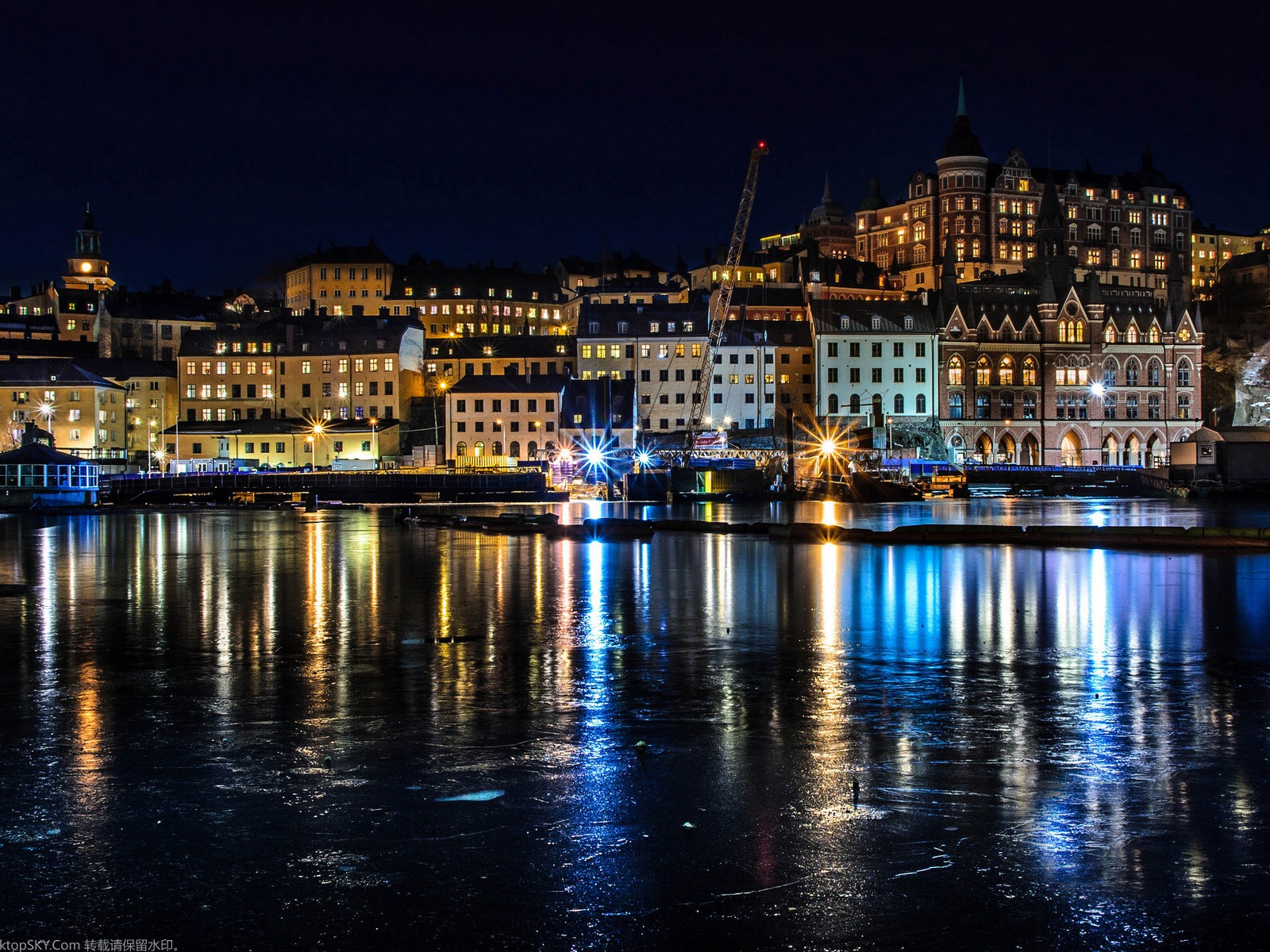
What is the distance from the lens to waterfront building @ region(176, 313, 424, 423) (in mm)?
123438

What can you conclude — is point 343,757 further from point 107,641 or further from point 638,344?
point 638,344

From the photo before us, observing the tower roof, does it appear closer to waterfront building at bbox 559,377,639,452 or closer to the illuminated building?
the illuminated building

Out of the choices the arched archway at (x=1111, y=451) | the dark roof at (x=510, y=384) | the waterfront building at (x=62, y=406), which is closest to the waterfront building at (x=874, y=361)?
the arched archway at (x=1111, y=451)

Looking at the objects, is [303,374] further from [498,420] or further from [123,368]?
[498,420]

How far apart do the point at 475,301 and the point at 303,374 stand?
3269cm

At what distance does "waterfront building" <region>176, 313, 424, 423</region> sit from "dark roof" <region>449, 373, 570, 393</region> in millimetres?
Answer: 9335

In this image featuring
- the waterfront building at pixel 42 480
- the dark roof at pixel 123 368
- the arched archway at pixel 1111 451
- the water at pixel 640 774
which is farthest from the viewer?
the arched archway at pixel 1111 451

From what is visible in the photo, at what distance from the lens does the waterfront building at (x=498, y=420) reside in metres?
116

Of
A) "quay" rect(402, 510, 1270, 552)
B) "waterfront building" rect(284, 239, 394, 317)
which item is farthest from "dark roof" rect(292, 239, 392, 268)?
"quay" rect(402, 510, 1270, 552)

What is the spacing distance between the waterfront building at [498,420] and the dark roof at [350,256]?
45.3 metres

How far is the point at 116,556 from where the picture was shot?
128 ft

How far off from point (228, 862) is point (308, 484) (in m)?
94.2

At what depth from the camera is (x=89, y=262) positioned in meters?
184

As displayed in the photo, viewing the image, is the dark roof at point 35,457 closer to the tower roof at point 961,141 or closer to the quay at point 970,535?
the quay at point 970,535
